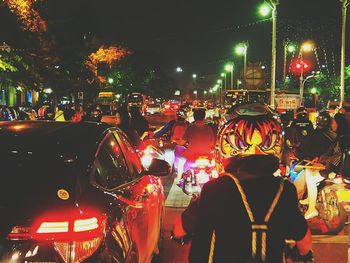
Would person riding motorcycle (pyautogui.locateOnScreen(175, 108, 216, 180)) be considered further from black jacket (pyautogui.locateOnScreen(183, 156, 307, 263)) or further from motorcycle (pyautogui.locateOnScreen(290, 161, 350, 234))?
black jacket (pyautogui.locateOnScreen(183, 156, 307, 263))

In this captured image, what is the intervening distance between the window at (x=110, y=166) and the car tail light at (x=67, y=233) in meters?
0.56

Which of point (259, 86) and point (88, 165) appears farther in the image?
point (259, 86)

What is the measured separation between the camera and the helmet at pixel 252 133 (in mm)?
6285

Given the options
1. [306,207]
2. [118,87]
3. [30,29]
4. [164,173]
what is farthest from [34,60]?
[118,87]

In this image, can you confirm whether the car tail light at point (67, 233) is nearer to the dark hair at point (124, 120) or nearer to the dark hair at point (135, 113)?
the dark hair at point (124, 120)

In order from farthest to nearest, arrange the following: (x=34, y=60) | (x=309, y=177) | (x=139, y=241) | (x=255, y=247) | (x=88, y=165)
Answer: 1. (x=34, y=60)
2. (x=309, y=177)
3. (x=139, y=241)
4. (x=88, y=165)
5. (x=255, y=247)

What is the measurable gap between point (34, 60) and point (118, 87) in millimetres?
45312

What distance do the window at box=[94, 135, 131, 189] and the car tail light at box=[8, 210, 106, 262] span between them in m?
0.56

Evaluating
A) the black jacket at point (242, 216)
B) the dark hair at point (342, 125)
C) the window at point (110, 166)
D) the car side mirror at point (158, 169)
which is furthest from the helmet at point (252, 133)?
the dark hair at point (342, 125)

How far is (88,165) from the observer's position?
398cm

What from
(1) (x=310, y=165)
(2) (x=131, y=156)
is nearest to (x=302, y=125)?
(1) (x=310, y=165)

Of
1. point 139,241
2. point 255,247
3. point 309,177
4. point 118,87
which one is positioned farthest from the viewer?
point 118,87

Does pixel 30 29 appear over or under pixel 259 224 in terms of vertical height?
over

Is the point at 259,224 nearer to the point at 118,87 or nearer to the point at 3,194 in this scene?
the point at 3,194
